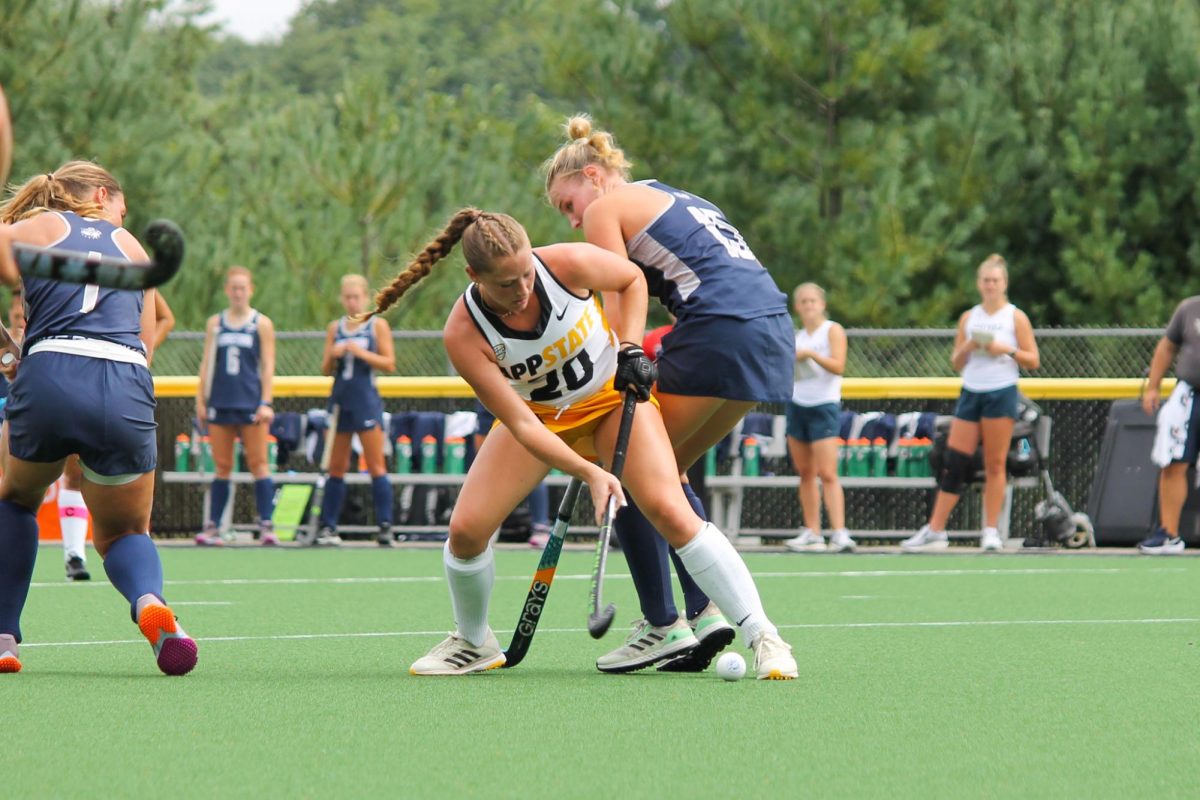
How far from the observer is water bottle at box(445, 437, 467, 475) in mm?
15188

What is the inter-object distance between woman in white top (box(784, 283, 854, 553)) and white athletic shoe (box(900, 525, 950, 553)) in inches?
17.2

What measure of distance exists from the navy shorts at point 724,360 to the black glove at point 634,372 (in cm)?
46

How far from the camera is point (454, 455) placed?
1519 centimetres

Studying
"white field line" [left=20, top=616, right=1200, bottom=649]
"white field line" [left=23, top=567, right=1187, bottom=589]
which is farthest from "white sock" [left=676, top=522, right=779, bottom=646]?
"white field line" [left=23, top=567, right=1187, bottom=589]

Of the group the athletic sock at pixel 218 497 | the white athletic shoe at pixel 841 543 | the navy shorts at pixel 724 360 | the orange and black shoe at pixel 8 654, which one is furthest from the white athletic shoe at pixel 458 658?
the athletic sock at pixel 218 497

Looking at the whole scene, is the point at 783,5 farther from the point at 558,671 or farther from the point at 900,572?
the point at 558,671

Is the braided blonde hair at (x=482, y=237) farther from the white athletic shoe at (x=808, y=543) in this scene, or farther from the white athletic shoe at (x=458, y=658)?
the white athletic shoe at (x=808, y=543)

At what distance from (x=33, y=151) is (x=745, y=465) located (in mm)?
8001

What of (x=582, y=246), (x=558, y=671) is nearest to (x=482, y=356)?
(x=582, y=246)

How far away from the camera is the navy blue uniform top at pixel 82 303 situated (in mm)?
6102

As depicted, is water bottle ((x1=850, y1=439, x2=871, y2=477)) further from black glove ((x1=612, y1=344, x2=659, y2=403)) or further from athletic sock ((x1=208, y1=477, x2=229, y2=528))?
black glove ((x1=612, y1=344, x2=659, y2=403))

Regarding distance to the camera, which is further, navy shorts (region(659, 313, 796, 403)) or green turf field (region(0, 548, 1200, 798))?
navy shorts (region(659, 313, 796, 403))

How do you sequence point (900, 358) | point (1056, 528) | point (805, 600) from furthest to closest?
point (900, 358), point (1056, 528), point (805, 600)

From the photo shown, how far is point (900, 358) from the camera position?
628 inches
